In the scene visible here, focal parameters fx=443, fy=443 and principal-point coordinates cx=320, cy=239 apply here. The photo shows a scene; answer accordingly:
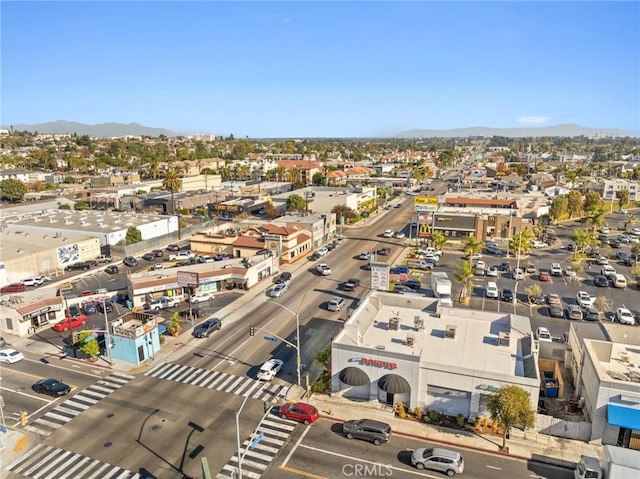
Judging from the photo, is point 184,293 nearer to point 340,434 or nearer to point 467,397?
point 340,434

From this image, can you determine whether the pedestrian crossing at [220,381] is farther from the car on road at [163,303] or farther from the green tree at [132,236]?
the green tree at [132,236]

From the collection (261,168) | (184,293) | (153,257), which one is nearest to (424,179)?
(261,168)

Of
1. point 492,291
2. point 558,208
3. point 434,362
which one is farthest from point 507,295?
point 558,208

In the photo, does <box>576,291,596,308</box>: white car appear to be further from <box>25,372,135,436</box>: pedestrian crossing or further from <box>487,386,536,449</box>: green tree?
<box>25,372,135,436</box>: pedestrian crossing

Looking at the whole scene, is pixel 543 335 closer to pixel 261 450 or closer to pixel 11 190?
pixel 261 450

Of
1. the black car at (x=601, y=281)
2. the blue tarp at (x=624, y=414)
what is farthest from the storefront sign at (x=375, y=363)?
the black car at (x=601, y=281)
